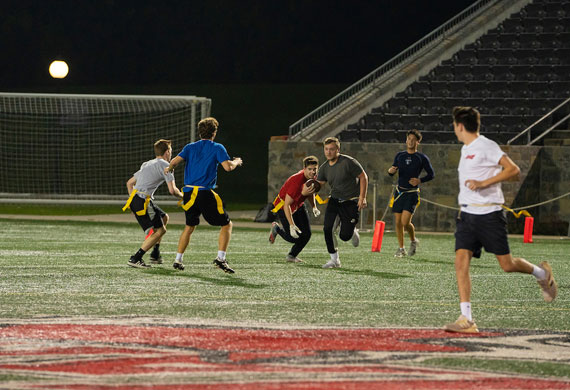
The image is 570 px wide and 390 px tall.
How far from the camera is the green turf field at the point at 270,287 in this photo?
903 cm

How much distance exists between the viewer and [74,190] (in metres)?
33.3

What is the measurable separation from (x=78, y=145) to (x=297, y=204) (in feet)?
71.1

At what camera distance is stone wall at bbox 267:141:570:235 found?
23.5 metres

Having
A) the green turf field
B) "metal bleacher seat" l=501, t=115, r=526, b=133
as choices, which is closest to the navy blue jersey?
the green turf field

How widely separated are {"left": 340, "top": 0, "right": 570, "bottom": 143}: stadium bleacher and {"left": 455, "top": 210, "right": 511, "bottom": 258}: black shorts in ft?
58.8

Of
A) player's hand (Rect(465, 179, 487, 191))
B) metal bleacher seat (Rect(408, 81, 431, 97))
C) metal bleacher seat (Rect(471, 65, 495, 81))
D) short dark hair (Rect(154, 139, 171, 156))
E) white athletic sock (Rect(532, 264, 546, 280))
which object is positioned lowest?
white athletic sock (Rect(532, 264, 546, 280))

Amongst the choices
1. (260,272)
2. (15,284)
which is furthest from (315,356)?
(260,272)

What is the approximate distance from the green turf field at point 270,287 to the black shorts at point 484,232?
30.7 inches

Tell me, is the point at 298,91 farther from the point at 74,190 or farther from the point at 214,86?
the point at 74,190

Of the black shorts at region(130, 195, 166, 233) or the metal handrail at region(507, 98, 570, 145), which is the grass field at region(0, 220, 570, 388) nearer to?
the black shorts at region(130, 195, 166, 233)

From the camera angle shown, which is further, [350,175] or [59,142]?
[59,142]

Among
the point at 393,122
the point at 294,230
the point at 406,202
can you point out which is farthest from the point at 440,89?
the point at 294,230

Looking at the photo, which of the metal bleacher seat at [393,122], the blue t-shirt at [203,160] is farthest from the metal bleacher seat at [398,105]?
the blue t-shirt at [203,160]

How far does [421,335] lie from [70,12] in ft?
101
